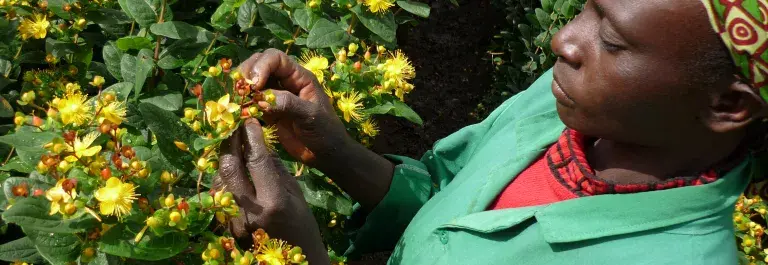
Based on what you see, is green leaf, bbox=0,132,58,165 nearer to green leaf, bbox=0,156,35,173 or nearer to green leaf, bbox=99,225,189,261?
green leaf, bbox=0,156,35,173

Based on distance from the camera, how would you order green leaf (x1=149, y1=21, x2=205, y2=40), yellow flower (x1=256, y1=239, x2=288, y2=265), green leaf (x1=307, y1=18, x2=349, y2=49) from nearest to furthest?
1. yellow flower (x1=256, y1=239, x2=288, y2=265)
2. green leaf (x1=149, y1=21, x2=205, y2=40)
3. green leaf (x1=307, y1=18, x2=349, y2=49)

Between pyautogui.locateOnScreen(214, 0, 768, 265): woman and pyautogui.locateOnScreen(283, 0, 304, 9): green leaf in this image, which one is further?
pyautogui.locateOnScreen(283, 0, 304, 9): green leaf

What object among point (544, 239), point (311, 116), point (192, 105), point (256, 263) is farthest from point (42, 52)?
point (544, 239)

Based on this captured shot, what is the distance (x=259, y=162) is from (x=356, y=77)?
387mm

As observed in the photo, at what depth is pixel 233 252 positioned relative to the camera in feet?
3.30

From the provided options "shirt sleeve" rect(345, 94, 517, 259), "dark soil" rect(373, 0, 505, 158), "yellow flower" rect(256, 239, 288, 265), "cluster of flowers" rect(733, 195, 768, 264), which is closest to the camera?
"yellow flower" rect(256, 239, 288, 265)

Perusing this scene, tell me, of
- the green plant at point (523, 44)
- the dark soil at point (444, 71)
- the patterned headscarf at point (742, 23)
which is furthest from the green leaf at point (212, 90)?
the dark soil at point (444, 71)

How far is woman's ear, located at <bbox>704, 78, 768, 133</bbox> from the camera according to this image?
0.99 metres

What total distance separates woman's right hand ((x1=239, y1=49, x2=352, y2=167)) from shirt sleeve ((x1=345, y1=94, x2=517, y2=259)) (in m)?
0.20

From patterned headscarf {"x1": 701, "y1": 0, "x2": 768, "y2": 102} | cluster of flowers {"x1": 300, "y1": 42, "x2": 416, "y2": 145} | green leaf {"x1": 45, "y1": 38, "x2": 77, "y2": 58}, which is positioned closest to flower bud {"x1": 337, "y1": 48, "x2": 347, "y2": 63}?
cluster of flowers {"x1": 300, "y1": 42, "x2": 416, "y2": 145}

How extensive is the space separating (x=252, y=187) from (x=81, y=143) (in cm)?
24

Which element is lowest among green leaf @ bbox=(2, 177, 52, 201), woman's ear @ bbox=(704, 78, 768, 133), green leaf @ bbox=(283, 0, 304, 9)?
green leaf @ bbox=(283, 0, 304, 9)

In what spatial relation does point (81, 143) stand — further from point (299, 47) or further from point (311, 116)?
point (299, 47)

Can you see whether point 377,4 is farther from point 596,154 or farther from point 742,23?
point 742,23
